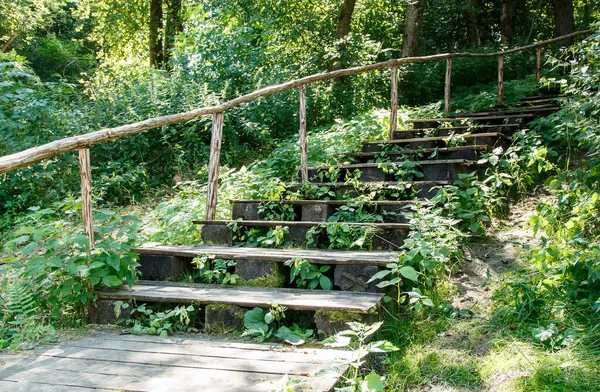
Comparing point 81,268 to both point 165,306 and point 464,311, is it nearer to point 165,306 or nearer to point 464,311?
point 165,306

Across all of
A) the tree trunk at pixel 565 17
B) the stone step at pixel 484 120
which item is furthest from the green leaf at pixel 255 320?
the tree trunk at pixel 565 17

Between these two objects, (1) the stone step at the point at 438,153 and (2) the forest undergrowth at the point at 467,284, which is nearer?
(2) the forest undergrowth at the point at 467,284

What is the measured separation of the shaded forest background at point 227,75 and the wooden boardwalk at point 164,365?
11.3ft

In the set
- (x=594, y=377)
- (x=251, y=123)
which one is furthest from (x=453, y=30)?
(x=594, y=377)

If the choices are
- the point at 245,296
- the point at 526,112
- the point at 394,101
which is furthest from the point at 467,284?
the point at 526,112

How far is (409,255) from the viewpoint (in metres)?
3.61

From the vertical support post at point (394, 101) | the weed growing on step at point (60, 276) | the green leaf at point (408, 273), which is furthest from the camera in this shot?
the vertical support post at point (394, 101)

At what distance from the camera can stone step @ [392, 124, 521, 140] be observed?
643 centimetres

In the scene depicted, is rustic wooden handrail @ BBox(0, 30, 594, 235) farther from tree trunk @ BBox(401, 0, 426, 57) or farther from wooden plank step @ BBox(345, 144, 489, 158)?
tree trunk @ BBox(401, 0, 426, 57)

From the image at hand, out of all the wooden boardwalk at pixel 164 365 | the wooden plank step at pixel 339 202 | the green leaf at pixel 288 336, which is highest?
the wooden plank step at pixel 339 202

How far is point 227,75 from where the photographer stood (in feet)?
33.1

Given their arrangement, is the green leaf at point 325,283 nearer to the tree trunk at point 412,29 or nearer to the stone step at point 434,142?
the stone step at point 434,142

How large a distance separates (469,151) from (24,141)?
5831 millimetres

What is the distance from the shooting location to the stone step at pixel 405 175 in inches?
198
